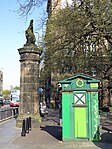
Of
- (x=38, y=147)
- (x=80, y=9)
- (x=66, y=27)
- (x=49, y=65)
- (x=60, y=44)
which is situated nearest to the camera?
(x=38, y=147)

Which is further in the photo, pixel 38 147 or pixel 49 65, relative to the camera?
pixel 49 65

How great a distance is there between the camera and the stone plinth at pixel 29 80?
16.9 metres

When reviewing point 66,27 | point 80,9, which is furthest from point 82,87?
point 66,27

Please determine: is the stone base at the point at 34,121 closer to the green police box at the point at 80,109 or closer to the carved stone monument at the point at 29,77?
the carved stone monument at the point at 29,77

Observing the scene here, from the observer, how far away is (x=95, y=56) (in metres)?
22.3

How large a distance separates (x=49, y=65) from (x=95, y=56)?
13.7ft

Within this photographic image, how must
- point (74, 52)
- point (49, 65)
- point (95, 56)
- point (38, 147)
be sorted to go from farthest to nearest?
1. point (49, 65)
2. point (95, 56)
3. point (74, 52)
4. point (38, 147)

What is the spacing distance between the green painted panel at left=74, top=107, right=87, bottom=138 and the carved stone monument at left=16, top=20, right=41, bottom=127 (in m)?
6.33

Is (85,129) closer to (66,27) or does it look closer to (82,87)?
(82,87)

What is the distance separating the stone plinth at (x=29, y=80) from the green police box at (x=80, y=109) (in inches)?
249

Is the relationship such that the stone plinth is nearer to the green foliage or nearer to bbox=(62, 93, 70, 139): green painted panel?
bbox=(62, 93, 70, 139): green painted panel

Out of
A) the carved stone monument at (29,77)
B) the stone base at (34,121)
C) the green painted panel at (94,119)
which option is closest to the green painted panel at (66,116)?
the green painted panel at (94,119)

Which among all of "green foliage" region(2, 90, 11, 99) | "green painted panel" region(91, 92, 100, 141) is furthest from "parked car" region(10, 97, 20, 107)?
"green foliage" region(2, 90, 11, 99)

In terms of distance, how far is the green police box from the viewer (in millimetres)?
10508
